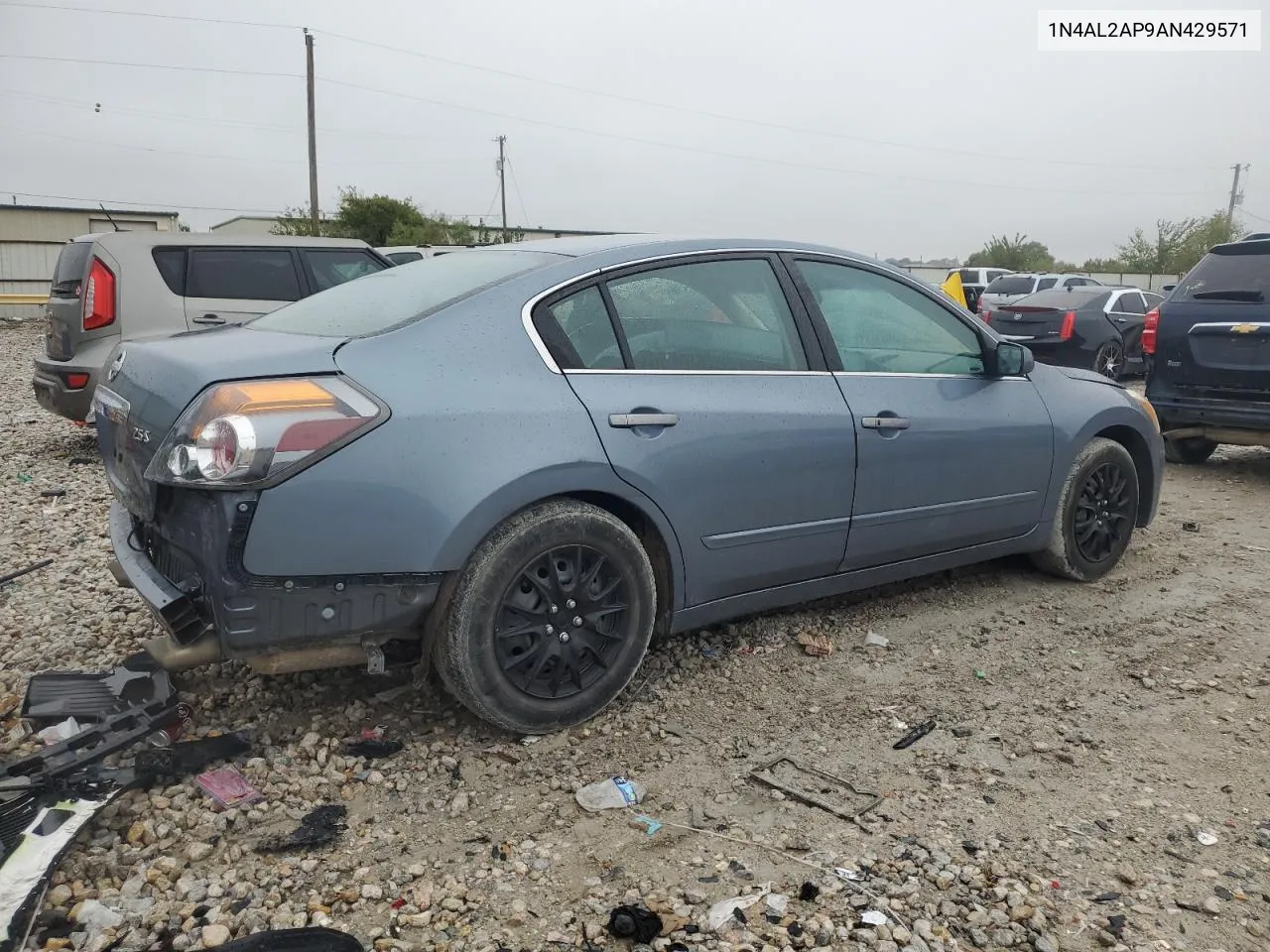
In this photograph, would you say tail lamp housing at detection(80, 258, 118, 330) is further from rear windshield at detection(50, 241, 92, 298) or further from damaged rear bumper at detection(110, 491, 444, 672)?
damaged rear bumper at detection(110, 491, 444, 672)

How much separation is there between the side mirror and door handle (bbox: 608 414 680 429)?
178 cm

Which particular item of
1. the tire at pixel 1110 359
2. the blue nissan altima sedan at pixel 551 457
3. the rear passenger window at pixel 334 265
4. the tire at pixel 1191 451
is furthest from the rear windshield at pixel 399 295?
the tire at pixel 1110 359

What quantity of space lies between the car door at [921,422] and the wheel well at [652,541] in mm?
844

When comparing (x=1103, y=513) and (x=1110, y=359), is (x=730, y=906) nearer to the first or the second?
(x=1103, y=513)

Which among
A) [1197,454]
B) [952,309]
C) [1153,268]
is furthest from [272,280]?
[1153,268]

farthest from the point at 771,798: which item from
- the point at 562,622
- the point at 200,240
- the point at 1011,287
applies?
the point at 1011,287

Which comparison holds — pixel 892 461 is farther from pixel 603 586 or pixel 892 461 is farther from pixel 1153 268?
pixel 1153 268

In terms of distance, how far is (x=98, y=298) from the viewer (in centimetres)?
709

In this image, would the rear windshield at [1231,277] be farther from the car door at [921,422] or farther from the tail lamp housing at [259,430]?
the tail lamp housing at [259,430]

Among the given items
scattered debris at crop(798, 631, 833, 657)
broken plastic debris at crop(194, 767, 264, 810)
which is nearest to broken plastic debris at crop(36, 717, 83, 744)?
broken plastic debris at crop(194, 767, 264, 810)

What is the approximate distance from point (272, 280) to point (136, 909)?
6463 mm

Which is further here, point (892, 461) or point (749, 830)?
point (892, 461)

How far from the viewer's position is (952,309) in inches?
168

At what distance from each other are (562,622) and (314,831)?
36.4 inches
